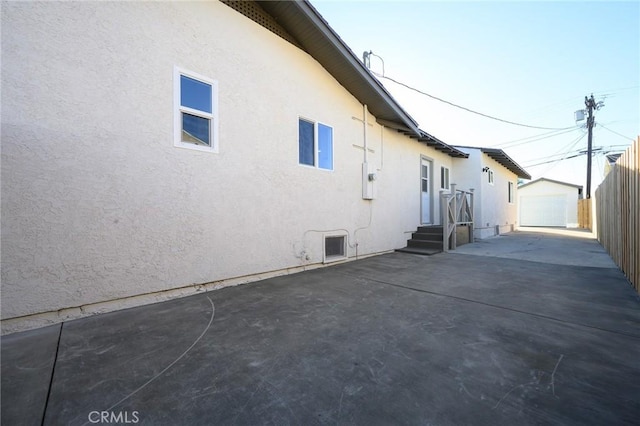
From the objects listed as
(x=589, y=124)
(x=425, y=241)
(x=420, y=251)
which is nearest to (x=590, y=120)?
(x=589, y=124)

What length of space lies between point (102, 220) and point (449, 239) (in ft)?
27.5

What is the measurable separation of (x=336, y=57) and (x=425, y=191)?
5.93m

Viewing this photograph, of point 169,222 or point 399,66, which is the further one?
point 399,66

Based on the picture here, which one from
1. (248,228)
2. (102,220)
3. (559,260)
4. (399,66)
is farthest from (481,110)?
(102,220)

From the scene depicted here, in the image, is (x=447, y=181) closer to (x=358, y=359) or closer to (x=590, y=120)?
(x=358, y=359)

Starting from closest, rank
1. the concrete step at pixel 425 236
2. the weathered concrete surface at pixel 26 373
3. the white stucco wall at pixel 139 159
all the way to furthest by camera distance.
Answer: the weathered concrete surface at pixel 26 373 < the white stucco wall at pixel 139 159 < the concrete step at pixel 425 236

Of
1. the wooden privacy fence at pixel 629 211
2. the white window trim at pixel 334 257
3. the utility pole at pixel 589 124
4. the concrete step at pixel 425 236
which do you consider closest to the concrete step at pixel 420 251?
the concrete step at pixel 425 236

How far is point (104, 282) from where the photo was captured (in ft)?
9.53

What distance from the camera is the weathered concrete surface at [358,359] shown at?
1411 millimetres

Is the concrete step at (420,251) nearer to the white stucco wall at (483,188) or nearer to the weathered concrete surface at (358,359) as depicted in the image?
the weathered concrete surface at (358,359)

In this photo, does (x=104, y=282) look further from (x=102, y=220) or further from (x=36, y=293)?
(x=102, y=220)

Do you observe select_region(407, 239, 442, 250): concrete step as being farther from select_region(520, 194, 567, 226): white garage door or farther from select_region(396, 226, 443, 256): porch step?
select_region(520, 194, 567, 226): white garage door

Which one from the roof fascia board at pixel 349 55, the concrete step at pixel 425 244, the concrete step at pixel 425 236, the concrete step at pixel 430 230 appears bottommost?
the concrete step at pixel 425 244

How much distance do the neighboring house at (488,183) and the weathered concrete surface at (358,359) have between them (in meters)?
7.22
